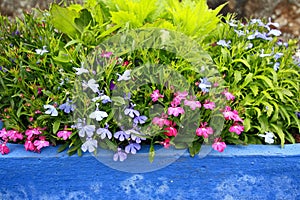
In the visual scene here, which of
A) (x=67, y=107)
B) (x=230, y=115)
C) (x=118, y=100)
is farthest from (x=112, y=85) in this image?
(x=230, y=115)

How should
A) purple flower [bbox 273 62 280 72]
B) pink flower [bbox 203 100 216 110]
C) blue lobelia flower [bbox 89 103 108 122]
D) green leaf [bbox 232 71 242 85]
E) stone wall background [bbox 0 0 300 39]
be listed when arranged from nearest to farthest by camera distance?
blue lobelia flower [bbox 89 103 108 122], pink flower [bbox 203 100 216 110], green leaf [bbox 232 71 242 85], purple flower [bbox 273 62 280 72], stone wall background [bbox 0 0 300 39]

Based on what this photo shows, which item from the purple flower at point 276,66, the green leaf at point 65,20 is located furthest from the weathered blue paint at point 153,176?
the green leaf at point 65,20

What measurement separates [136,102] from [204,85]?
0.32 m

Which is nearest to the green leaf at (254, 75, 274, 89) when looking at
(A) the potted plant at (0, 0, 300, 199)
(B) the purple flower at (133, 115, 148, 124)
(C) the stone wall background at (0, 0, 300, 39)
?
(A) the potted plant at (0, 0, 300, 199)

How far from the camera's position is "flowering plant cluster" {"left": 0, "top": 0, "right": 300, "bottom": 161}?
6.46 ft

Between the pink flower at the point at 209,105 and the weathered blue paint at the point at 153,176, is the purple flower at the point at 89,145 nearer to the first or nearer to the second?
the weathered blue paint at the point at 153,176

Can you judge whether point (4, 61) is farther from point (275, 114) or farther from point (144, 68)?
point (275, 114)

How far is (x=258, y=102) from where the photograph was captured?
215cm

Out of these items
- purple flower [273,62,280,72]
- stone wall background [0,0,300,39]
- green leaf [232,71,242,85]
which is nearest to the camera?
green leaf [232,71,242,85]

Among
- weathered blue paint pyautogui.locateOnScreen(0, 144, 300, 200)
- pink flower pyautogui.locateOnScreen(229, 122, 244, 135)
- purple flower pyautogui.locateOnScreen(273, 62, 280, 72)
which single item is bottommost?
weathered blue paint pyautogui.locateOnScreen(0, 144, 300, 200)

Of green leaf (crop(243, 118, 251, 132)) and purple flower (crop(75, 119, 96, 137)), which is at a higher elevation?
green leaf (crop(243, 118, 251, 132))

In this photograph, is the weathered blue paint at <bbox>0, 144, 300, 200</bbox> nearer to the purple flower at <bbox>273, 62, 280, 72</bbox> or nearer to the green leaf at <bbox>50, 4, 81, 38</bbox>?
the purple flower at <bbox>273, 62, 280, 72</bbox>

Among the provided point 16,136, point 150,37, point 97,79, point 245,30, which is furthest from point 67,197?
point 245,30

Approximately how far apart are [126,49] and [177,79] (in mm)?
277
